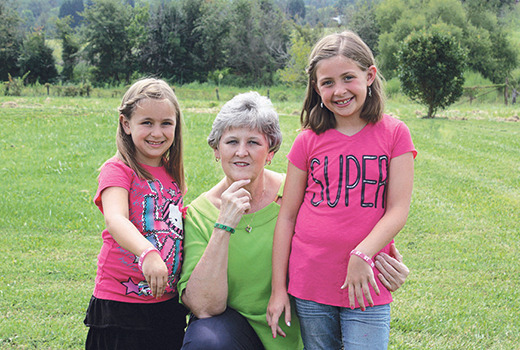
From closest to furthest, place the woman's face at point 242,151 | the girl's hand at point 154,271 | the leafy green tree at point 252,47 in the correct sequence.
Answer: the girl's hand at point 154,271 < the woman's face at point 242,151 < the leafy green tree at point 252,47

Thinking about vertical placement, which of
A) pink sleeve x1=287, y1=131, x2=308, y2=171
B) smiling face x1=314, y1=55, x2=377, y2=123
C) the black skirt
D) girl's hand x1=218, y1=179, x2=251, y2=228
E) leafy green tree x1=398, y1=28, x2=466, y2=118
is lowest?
the black skirt

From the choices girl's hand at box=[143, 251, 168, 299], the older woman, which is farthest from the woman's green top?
girl's hand at box=[143, 251, 168, 299]

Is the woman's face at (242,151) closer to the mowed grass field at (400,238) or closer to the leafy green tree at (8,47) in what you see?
the mowed grass field at (400,238)

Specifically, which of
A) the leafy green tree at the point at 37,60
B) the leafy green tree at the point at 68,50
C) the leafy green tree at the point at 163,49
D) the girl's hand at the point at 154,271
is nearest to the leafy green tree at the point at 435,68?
the girl's hand at the point at 154,271

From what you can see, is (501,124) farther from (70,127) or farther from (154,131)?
(154,131)

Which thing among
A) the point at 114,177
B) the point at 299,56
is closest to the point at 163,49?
the point at 299,56

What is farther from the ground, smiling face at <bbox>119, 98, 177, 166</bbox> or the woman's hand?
smiling face at <bbox>119, 98, 177, 166</bbox>

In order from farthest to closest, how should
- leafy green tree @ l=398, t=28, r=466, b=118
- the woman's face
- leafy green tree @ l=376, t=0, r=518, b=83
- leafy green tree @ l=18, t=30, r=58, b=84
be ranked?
leafy green tree @ l=18, t=30, r=58, b=84
leafy green tree @ l=376, t=0, r=518, b=83
leafy green tree @ l=398, t=28, r=466, b=118
the woman's face

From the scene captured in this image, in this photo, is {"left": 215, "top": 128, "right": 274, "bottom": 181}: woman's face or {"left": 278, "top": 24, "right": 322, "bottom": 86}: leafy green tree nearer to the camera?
{"left": 215, "top": 128, "right": 274, "bottom": 181}: woman's face

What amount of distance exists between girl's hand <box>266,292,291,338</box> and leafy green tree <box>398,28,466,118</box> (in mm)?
16530

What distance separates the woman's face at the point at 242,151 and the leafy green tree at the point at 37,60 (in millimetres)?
39092

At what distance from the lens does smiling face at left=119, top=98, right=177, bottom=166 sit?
2.53 meters

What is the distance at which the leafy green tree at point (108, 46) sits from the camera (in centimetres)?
3994

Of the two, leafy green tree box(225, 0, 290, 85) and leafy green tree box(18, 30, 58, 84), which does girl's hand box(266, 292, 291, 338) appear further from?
leafy green tree box(225, 0, 290, 85)
